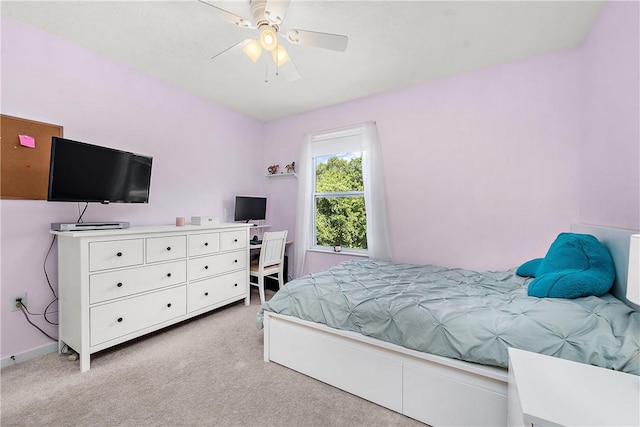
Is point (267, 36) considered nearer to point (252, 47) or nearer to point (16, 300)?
point (252, 47)

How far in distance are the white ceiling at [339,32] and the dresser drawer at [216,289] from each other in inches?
85.8

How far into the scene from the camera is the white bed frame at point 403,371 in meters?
1.32

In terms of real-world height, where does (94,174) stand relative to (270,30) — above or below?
below

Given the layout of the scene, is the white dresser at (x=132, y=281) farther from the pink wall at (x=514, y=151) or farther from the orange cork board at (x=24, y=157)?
the pink wall at (x=514, y=151)

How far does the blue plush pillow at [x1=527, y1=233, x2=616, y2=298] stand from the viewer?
1.45 meters

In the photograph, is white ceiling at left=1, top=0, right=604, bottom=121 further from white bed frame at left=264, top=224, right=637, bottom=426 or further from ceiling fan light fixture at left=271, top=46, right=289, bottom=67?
white bed frame at left=264, top=224, right=637, bottom=426

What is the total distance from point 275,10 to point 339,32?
0.65 meters

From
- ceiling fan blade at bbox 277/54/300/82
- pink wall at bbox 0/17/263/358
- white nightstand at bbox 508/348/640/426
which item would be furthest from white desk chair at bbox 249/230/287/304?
white nightstand at bbox 508/348/640/426

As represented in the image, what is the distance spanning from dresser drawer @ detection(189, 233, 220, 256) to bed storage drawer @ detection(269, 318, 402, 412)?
1165 millimetres

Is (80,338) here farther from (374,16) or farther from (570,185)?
(570,185)

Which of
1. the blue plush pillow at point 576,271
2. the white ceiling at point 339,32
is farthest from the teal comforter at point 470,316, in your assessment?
the white ceiling at point 339,32

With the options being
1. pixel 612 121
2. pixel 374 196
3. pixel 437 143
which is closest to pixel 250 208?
pixel 374 196

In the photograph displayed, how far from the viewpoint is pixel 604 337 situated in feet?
3.72

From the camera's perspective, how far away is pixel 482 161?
272 cm
